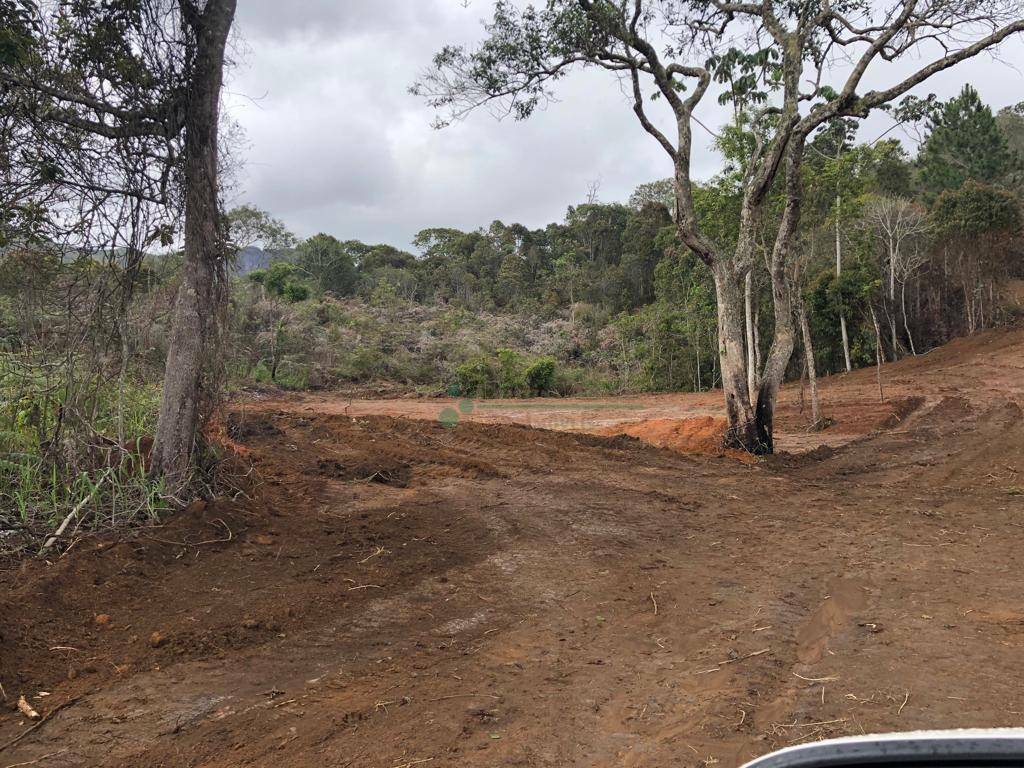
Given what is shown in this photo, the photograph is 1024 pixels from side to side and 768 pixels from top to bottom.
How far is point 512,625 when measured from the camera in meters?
4.18

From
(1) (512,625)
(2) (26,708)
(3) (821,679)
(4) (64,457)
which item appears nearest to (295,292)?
(4) (64,457)

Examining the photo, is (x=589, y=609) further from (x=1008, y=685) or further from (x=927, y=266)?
(x=927, y=266)

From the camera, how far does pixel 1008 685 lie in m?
A: 3.14

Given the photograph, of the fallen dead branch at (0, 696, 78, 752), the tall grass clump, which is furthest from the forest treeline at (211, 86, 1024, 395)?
the fallen dead branch at (0, 696, 78, 752)

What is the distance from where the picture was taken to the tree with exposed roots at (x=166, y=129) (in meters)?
5.19

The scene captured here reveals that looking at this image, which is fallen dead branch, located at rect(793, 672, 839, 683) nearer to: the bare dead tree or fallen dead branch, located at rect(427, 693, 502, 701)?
fallen dead branch, located at rect(427, 693, 502, 701)

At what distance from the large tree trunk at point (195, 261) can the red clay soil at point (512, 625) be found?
62 centimetres

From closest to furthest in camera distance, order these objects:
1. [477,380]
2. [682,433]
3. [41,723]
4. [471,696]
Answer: [41,723]
[471,696]
[682,433]
[477,380]

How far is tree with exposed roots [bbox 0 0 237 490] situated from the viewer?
204 inches

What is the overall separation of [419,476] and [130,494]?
3.45 m

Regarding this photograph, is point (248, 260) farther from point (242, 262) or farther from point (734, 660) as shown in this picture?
point (734, 660)

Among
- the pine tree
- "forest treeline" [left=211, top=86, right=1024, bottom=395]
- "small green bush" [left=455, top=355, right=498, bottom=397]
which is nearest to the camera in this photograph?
"forest treeline" [left=211, top=86, right=1024, bottom=395]

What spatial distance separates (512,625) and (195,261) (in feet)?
12.6

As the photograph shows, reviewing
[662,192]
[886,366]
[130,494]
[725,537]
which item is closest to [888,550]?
[725,537]
